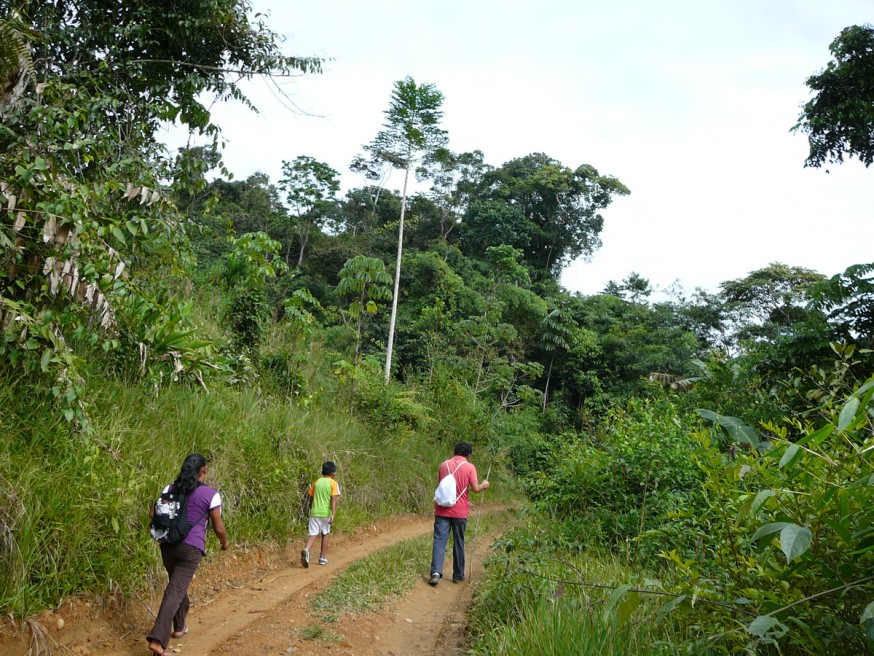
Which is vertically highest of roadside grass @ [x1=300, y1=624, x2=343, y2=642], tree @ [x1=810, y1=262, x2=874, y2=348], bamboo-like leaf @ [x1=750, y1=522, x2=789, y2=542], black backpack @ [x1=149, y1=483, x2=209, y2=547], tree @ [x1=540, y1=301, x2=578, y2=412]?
tree @ [x1=540, y1=301, x2=578, y2=412]

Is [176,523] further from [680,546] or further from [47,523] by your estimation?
[680,546]

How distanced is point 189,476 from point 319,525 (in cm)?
371

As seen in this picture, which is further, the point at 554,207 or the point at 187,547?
the point at 554,207

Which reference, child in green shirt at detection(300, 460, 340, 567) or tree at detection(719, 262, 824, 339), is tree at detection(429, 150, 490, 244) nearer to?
tree at detection(719, 262, 824, 339)

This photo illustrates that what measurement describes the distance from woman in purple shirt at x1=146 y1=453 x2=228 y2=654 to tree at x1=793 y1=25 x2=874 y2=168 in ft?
39.7

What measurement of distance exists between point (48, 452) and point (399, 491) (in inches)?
367

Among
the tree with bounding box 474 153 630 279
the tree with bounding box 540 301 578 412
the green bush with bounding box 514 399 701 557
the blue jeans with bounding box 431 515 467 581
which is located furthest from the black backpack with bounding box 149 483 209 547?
the tree with bounding box 474 153 630 279

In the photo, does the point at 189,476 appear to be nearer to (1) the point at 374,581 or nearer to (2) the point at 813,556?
(1) the point at 374,581

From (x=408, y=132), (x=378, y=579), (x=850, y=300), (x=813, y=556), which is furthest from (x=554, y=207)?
(x=813, y=556)

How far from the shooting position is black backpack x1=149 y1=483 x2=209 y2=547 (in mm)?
5121

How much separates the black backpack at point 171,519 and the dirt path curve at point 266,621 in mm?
847

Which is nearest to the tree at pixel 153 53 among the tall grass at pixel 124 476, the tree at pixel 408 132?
the tall grass at pixel 124 476

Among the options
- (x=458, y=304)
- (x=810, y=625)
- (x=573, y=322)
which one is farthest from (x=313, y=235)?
(x=810, y=625)

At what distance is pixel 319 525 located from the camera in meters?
8.62
